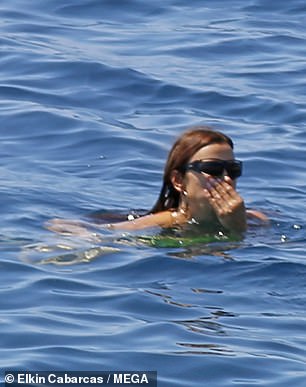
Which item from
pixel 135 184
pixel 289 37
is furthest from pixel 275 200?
pixel 289 37

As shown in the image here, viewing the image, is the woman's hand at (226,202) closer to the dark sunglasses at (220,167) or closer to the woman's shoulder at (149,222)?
the dark sunglasses at (220,167)

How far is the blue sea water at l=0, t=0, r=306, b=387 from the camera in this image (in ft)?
23.0

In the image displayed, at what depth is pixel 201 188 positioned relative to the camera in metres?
8.98

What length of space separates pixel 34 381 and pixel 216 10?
10189mm

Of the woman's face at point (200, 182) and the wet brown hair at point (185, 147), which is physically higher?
the wet brown hair at point (185, 147)

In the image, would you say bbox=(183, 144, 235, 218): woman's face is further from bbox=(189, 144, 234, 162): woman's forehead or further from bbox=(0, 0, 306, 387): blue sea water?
bbox=(0, 0, 306, 387): blue sea water

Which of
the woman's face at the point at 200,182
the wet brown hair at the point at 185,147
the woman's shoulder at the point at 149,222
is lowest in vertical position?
the woman's shoulder at the point at 149,222

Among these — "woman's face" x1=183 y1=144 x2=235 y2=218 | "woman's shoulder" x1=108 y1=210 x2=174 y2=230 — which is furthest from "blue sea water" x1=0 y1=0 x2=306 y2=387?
"woman's face" x1=183 y1=144 x2=235 y2=218

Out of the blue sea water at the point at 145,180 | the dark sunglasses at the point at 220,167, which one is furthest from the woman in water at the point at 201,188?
the blue sea water at the point at 145,180

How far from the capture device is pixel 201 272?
27.0 feet

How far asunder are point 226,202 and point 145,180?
1.85 meters

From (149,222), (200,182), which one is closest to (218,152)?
(200,182)

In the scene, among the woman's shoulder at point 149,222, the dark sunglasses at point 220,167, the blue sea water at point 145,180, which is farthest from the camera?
the woman's shoulder at point 149,222

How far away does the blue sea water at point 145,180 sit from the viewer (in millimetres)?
7020
